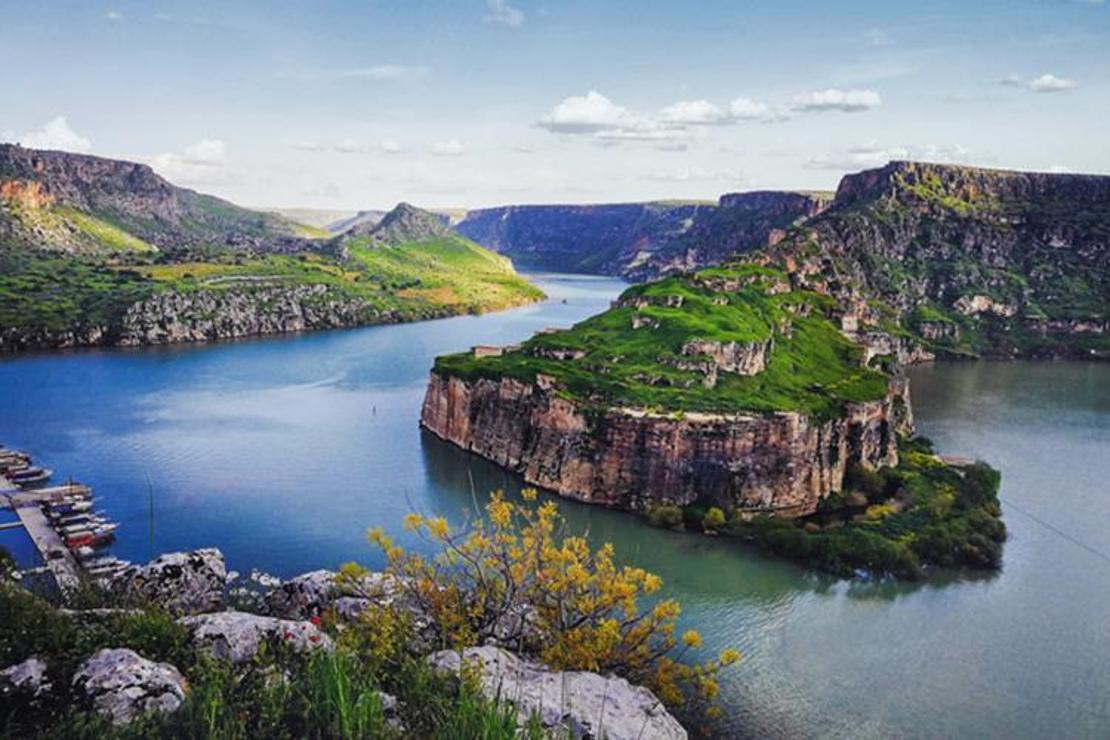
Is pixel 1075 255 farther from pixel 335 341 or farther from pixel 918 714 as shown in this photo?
pixel 918 714

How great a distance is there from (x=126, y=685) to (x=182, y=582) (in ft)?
48.3

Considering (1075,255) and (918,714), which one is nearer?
(918,714)

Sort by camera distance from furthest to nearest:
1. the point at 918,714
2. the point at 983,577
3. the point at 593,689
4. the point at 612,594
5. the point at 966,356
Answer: the point at 966,356, the point at 983,577, the point at 918,714, the point at 612,594, the point at 593,689

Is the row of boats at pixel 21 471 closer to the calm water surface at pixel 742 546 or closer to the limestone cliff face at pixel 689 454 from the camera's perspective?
the calm water surface at pixel 742 546

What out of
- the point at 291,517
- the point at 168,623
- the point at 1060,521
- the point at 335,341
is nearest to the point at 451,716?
the point at 168,623

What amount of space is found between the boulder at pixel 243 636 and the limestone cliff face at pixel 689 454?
37529 millimetres

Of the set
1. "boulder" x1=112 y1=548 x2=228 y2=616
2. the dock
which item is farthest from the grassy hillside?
"boulder" x1=112 y1=548 x2=228 y2=616

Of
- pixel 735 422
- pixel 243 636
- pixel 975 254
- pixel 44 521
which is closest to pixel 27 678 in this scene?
pixel 243 636

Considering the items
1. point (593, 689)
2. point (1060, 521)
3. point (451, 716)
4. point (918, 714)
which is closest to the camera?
point (451, 716)

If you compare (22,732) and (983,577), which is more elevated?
(22,732)

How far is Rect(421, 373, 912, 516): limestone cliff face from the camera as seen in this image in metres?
58.9

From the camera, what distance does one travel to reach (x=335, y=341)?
477 ft

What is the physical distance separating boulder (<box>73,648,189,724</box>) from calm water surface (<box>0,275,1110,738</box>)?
892 inches

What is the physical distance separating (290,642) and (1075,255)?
187 meters
